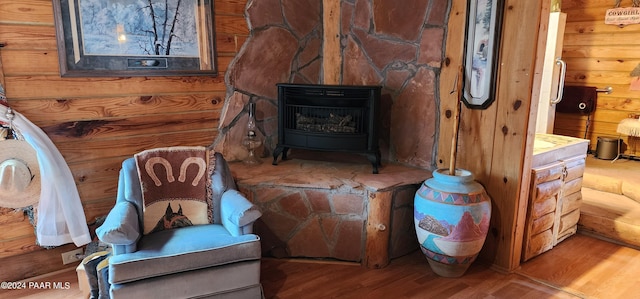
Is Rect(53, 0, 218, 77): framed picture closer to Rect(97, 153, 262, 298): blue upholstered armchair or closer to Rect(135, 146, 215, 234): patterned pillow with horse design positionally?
Rect(135, 146, 215, 234): patterned pillow with horse design

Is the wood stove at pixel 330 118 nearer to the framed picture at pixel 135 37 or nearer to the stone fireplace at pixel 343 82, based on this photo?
the stone fireplace at pixel 343 82

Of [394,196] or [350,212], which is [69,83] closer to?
[350,212]

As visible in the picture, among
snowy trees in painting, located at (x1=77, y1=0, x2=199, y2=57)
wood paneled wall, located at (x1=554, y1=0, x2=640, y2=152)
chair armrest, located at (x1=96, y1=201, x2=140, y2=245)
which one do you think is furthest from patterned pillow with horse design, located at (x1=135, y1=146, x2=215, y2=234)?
wood paneled wall, located at (x1=554, y1=0, x2=640, y2=152)

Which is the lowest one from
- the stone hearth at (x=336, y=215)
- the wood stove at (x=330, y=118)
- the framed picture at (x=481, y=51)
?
the stone hearth at (x=336, y=215)

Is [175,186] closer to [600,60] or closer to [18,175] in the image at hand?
[18,175]

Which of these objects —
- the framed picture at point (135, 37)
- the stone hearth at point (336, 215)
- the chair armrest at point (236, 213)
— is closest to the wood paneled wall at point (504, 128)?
the stone hearth at point (336, 215)

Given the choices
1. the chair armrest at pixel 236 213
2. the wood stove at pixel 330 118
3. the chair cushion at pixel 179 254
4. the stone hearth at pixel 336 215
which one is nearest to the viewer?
the chair cushion at pixel 179 254

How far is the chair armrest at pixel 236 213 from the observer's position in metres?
2.15

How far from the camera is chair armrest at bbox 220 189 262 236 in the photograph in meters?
2.15

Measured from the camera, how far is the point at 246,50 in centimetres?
317

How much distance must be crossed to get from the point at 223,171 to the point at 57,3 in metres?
1.33

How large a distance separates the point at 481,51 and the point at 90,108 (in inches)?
96.9

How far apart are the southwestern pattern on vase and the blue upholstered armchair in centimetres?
102

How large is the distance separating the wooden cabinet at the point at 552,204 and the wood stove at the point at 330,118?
1.05 meters
